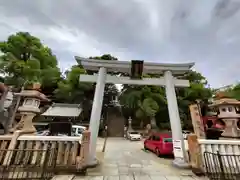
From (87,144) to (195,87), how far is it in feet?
63.5

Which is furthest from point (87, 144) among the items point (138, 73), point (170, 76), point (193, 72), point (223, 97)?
point (193, 72)

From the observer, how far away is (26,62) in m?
15.0

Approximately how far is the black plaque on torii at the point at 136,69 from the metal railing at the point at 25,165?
14.1ft

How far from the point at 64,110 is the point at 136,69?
14690mm

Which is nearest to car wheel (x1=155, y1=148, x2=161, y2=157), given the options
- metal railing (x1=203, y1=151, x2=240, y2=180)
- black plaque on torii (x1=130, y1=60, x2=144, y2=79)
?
metal railing (x1=203, y1=151, x2=240, y2=180)

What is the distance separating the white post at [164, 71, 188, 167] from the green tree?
424 inches

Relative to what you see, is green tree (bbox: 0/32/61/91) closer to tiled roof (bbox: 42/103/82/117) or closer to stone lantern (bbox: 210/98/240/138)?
tiled roof (bbox: 42/103/82/117)

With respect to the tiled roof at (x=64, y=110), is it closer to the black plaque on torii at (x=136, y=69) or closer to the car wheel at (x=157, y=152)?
the car wheel at (x=157, y=152)

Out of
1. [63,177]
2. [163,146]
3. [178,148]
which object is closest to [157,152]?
[163,146]

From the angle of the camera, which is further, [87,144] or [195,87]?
[195,87]

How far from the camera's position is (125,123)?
22.5 meters

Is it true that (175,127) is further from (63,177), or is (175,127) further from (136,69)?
(63,177)

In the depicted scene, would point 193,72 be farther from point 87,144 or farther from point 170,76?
point 87,144

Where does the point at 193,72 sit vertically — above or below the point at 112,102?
above
